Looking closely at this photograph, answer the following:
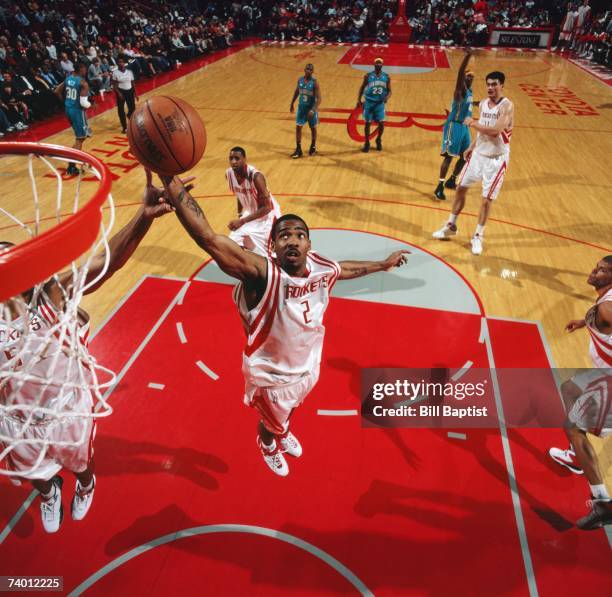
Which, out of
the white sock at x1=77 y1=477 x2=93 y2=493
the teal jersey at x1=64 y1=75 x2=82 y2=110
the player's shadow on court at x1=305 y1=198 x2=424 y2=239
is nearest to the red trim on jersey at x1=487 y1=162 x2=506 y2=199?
the player's shadow on court at x1=305 y1=198 x2=424 y2=239

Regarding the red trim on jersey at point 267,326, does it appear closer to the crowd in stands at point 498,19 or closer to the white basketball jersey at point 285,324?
the white basketball jersey at point 285,324

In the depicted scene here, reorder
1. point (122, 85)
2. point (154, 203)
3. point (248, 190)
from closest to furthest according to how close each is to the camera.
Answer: point (154, 203) → point (248, 190) → point (122, 85)

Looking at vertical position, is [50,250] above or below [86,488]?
above

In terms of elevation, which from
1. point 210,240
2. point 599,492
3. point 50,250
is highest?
point 50,250

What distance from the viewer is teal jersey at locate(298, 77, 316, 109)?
848cm

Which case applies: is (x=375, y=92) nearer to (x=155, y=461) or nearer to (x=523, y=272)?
(x=523, y=272)

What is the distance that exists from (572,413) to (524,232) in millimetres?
3969

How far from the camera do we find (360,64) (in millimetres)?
17406

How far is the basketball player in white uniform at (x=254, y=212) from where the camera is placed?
4852 millimetres

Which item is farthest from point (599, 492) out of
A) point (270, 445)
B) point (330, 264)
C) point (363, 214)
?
point (363, 214)

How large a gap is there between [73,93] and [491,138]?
6708 mm

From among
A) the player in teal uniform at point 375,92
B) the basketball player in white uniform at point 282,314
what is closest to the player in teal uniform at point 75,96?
the player in teal uniform at point 375,92

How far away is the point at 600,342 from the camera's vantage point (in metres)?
3.01

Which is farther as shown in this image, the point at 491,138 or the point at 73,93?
the point at 73,93
